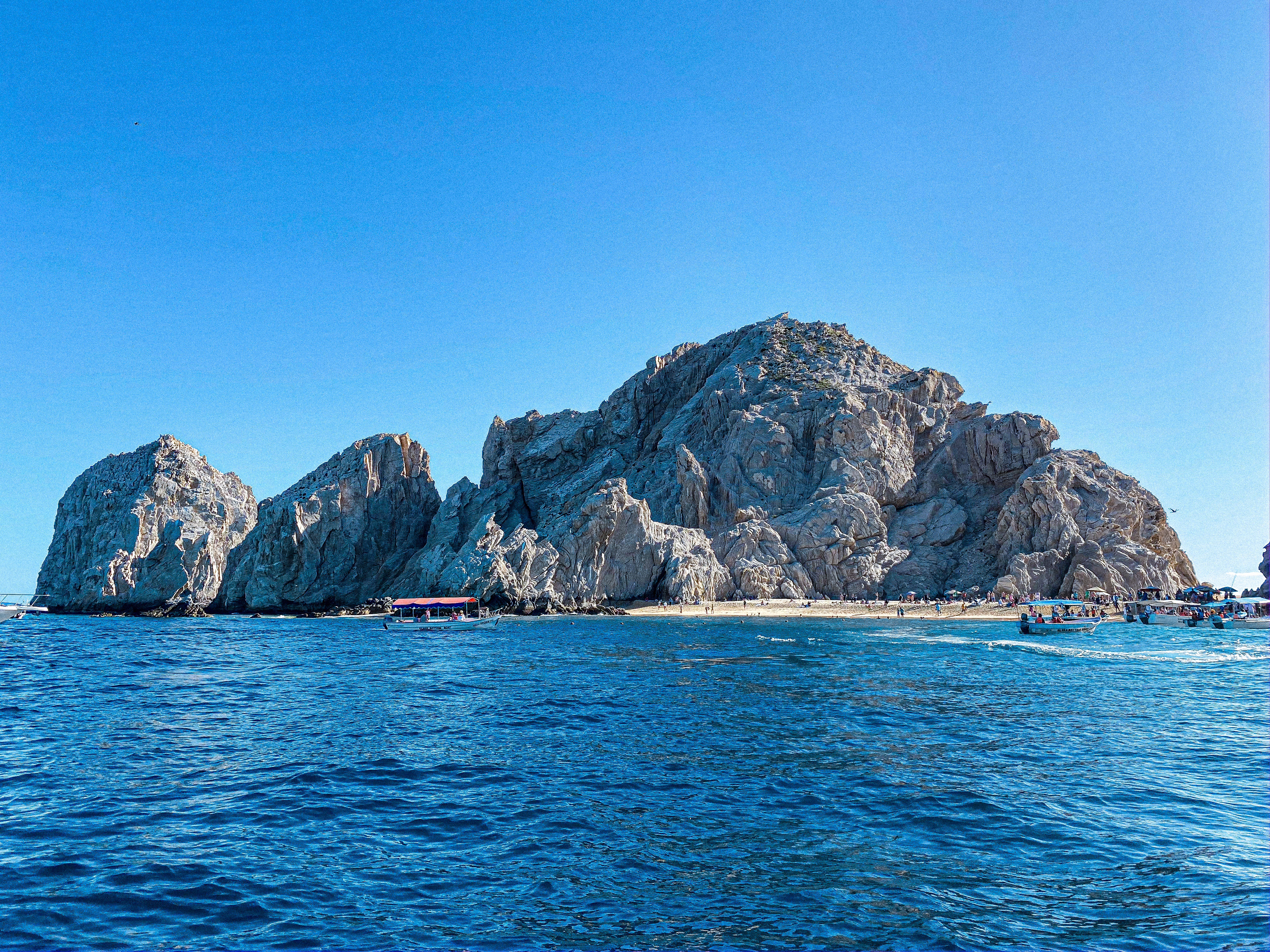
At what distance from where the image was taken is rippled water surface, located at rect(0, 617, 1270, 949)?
37.7ft

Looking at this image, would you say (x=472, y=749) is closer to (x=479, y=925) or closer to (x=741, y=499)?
(x=479, y=925)

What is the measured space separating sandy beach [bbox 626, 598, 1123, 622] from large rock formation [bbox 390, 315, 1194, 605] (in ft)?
15.8

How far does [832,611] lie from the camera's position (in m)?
99.1

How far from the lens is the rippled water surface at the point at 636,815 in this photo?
37.7 feet

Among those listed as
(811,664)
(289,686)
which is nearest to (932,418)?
(811,664)

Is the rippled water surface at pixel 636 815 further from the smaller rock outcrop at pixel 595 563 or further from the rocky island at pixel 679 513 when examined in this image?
the rocky island at pixel 679 513

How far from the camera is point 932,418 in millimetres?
130375

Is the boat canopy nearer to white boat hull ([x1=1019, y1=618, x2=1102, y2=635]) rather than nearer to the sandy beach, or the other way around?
the sandy beach

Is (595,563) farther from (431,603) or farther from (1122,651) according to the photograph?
(1122,651)

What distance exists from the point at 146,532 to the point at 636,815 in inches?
5446

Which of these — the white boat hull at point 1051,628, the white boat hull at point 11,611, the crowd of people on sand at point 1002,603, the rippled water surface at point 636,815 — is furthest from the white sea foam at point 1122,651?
the white boat hull at point 11,611

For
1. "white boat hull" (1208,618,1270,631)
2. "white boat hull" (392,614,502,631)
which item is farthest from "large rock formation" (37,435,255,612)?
"white boat hull" (1208,618,1270,631)

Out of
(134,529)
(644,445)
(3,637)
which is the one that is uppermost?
(644,445)

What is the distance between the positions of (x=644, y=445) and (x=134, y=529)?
299ft
